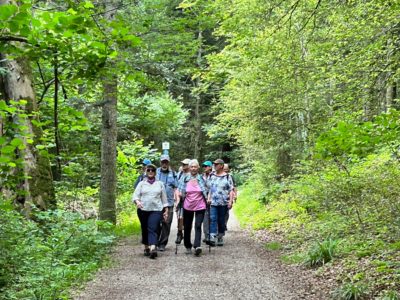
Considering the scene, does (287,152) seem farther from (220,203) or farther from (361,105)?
(361,105)

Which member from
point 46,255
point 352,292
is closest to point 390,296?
point 352,292

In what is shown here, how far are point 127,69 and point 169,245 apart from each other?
625 cm

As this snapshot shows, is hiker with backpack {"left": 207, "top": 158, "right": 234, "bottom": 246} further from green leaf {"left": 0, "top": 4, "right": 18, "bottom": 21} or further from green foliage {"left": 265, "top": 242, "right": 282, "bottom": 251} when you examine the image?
green leaf {"left": 0, "top": 4, "right": 18, "bottom": 21}

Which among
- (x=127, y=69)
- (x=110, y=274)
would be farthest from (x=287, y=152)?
(x=127, y=69)

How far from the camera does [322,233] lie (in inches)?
381

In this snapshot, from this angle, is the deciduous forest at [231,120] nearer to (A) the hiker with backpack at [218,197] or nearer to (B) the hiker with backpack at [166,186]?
(B) the hiker with backpack at [166,186]

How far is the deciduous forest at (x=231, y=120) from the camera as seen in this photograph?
532 centimetres

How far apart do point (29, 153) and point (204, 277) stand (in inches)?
166

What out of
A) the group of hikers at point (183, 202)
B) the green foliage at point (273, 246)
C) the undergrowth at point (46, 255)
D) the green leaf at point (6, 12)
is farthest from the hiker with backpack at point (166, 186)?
the green leaf at point (6, 12)

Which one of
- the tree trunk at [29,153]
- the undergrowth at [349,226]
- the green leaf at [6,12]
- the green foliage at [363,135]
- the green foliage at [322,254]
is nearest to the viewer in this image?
the green leaf at [6,12]

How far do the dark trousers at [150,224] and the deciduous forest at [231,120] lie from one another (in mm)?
785

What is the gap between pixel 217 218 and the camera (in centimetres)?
1095

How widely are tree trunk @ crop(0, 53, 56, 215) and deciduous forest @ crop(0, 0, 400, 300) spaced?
0.10 feet

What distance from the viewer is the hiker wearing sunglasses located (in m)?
9.62
